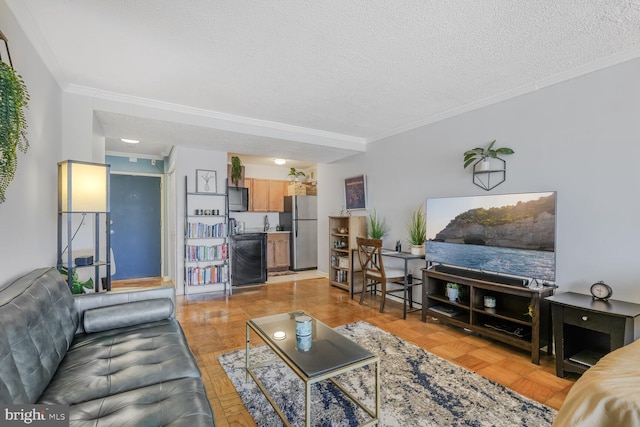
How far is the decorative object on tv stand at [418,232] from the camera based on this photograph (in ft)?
12.5

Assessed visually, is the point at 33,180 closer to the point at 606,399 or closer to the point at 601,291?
the point at 606,399

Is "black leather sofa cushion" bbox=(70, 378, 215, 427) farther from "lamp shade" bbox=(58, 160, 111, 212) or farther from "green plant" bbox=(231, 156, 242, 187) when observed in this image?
Result: "green plant" bbox=(231, 156, 242, 187)

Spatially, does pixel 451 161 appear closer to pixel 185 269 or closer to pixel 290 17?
pixel 290 17

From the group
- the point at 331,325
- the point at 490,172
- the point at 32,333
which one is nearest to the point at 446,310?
the point at 331,325

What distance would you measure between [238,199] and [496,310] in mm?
4389

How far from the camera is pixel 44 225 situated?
229cm

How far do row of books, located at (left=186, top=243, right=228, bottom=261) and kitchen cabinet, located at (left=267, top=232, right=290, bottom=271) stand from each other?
1.75 meters

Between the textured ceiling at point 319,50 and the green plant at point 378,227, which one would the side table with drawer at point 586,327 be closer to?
the textured ceiling at point 319,50

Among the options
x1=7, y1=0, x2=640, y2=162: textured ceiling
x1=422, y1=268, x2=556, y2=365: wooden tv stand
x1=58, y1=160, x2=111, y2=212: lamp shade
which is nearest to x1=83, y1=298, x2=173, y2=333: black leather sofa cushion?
x1=58, y1=160, x2=111, y2=212: lamp shade

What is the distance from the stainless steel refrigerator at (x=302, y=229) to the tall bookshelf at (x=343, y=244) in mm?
1541

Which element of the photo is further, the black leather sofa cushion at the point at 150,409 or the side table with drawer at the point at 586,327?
→ the side table with drawer at the point at 586,327

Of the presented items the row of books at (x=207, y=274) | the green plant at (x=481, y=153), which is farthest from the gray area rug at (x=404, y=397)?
the row of books at (x=207, y=274)

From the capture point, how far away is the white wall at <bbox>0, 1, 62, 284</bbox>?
1.71 m

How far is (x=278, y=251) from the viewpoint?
21.6 feet
